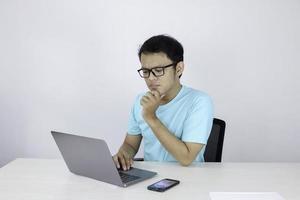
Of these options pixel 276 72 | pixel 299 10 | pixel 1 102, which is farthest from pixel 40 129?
pixel 299 10

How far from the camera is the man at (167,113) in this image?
Answer: 152 centimetres

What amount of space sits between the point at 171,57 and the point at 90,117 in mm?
1187

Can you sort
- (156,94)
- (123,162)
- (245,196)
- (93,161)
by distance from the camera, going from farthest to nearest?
(156,94), (123,162), (93,161), (245,196)

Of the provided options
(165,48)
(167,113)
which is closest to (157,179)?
(167,113)

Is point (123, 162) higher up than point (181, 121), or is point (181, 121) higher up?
point (181, 121)

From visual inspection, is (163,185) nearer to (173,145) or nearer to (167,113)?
(173,145)

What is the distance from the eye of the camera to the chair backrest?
1.76 m

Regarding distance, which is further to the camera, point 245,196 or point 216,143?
point 216,143

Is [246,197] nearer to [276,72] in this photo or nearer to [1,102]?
[276,72]

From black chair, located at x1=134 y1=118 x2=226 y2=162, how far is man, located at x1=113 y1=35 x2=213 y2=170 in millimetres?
95

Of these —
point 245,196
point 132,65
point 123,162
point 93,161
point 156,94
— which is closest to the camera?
point 245,196

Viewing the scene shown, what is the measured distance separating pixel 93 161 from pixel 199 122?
54 cm

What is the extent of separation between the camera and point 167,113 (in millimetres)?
1748

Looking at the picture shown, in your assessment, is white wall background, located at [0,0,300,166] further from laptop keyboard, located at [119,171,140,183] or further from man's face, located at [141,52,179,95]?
laptop keyboard, located at [119,171,140,183]
